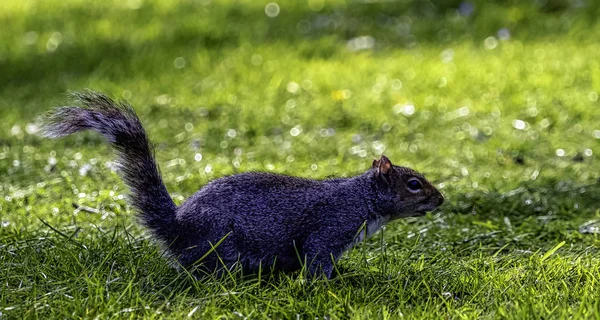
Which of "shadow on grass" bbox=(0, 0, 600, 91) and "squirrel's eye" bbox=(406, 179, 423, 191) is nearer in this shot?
"squirrel's eye" bbox=(406, 179, 423, 191)

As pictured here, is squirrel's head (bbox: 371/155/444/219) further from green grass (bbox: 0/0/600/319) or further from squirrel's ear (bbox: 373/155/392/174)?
green grass (bbox: 0/0/600/319)

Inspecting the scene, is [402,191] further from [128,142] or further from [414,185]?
[128,142]

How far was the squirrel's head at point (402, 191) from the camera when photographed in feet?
13.3

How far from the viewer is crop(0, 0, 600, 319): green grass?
354 centimetres

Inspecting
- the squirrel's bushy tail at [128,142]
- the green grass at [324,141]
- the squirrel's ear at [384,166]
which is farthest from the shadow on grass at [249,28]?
the squirrel's ear at [384,166]

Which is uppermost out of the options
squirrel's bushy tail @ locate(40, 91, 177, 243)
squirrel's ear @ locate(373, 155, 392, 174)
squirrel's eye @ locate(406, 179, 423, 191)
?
squirrel's bushy tail @ locate(40, 91, 177, 243)

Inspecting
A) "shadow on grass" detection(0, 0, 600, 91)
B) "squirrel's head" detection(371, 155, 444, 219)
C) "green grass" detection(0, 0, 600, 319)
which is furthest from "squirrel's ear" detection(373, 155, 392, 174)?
"shadow on grass" detection(0, 0, 600, 91)

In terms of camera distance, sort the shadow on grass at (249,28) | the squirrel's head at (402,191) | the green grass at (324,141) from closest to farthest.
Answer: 1. the green grass at (324,141)
2. the squirrel's head at (402,191)
3. the shadow on grass at (249,28)

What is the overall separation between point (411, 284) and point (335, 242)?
A: 38 cm

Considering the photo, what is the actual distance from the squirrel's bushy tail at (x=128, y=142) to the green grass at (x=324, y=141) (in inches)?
6.7

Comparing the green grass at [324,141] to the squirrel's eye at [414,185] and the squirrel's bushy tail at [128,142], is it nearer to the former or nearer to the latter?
the squirrel's bushy tail at [128,142]

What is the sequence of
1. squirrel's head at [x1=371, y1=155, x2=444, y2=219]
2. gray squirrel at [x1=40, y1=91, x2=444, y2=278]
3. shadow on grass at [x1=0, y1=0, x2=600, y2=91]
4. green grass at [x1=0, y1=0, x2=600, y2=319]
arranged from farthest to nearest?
shadow on grass at [x1=0, y1=0, x2=600, y2=91]
squirrel's head at [x1=371, y1=155, x2=444, y2=219]
gray squirrel at [x1=40, y1=91, x2=444, y2=278]
green grass at [x1=0, y1=0, x2=600, y2=319]

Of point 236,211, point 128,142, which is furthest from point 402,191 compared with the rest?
point 128,142

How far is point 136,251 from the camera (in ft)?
13.2
